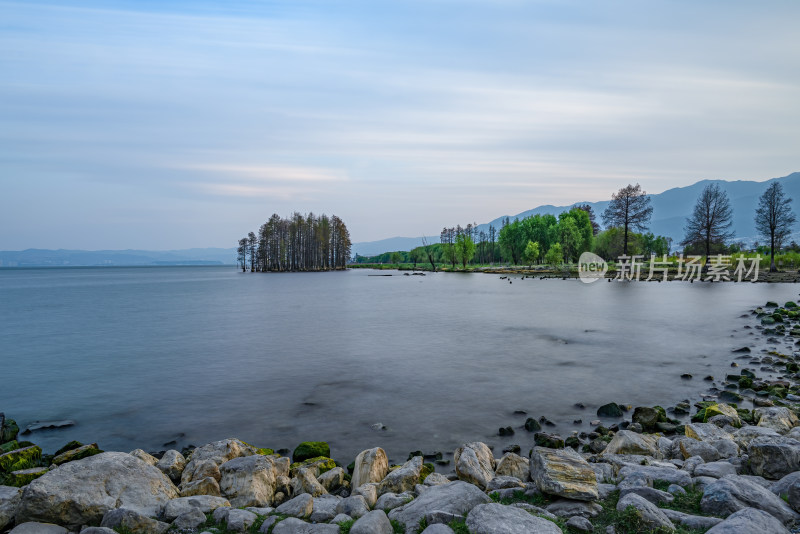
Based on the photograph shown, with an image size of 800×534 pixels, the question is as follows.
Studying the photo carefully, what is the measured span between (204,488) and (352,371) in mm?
13915

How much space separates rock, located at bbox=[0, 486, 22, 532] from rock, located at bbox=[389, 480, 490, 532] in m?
6.18

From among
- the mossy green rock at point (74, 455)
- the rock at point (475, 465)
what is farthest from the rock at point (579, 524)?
the mossy green rock at point (74, 455)

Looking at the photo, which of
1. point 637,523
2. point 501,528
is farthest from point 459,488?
point 637,523

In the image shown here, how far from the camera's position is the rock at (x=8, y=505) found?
7184 mm

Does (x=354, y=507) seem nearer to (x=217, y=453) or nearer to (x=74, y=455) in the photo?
(x=217, y=453)

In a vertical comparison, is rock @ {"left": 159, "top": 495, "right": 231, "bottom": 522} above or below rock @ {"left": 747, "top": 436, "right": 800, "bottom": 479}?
below

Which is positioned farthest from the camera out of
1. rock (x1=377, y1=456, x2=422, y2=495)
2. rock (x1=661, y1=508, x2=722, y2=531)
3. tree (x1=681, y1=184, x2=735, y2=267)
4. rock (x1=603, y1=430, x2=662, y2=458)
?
tree (x1=681, y1=184, x2=735, y2=267)

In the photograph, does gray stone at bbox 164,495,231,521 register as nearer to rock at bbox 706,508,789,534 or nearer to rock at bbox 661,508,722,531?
rock at bbox 661,508,722,531

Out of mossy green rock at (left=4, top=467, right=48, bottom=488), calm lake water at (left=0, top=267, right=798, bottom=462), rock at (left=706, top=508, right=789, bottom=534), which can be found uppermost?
rock at (left=706, top=508, right=789, bottom=534)

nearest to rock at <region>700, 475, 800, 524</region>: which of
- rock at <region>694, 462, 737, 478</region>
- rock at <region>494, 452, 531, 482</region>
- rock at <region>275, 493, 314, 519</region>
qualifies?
rock at <region>694, 462, 737, 478</region>

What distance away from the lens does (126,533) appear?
264 inches

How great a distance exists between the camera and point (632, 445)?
10.5 metres

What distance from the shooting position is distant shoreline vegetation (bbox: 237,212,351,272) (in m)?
170

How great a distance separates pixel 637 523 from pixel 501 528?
6.03ft
